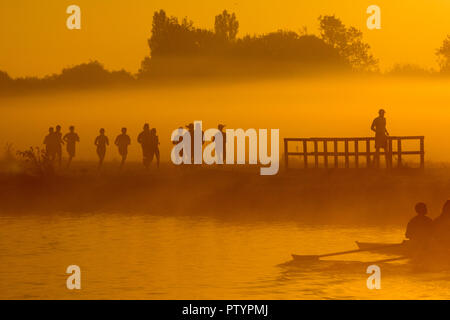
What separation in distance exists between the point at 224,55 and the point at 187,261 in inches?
2436

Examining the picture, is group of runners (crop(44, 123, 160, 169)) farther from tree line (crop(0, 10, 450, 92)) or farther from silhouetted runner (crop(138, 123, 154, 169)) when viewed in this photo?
tree line (crop(0, 10, 450, 92))

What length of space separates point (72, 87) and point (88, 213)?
50617 mm

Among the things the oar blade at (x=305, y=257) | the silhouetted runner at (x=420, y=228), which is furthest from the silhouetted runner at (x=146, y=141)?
the silhouetted runner at (x=420, y=228)

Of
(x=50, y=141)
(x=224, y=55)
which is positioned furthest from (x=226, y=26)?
(x=50, y=141)

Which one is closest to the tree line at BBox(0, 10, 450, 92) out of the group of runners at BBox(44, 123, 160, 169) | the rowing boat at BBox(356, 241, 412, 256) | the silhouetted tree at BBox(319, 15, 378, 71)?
the silhouetted tree at BBox(319, 15, 378, 71)

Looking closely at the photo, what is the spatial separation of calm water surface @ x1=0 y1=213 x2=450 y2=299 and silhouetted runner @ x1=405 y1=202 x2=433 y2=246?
0.80m

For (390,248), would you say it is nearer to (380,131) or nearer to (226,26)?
(380,131)

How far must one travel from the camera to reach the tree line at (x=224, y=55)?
299 feet

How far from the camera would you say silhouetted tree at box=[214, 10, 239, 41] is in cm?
9625

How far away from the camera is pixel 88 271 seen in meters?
31.1
